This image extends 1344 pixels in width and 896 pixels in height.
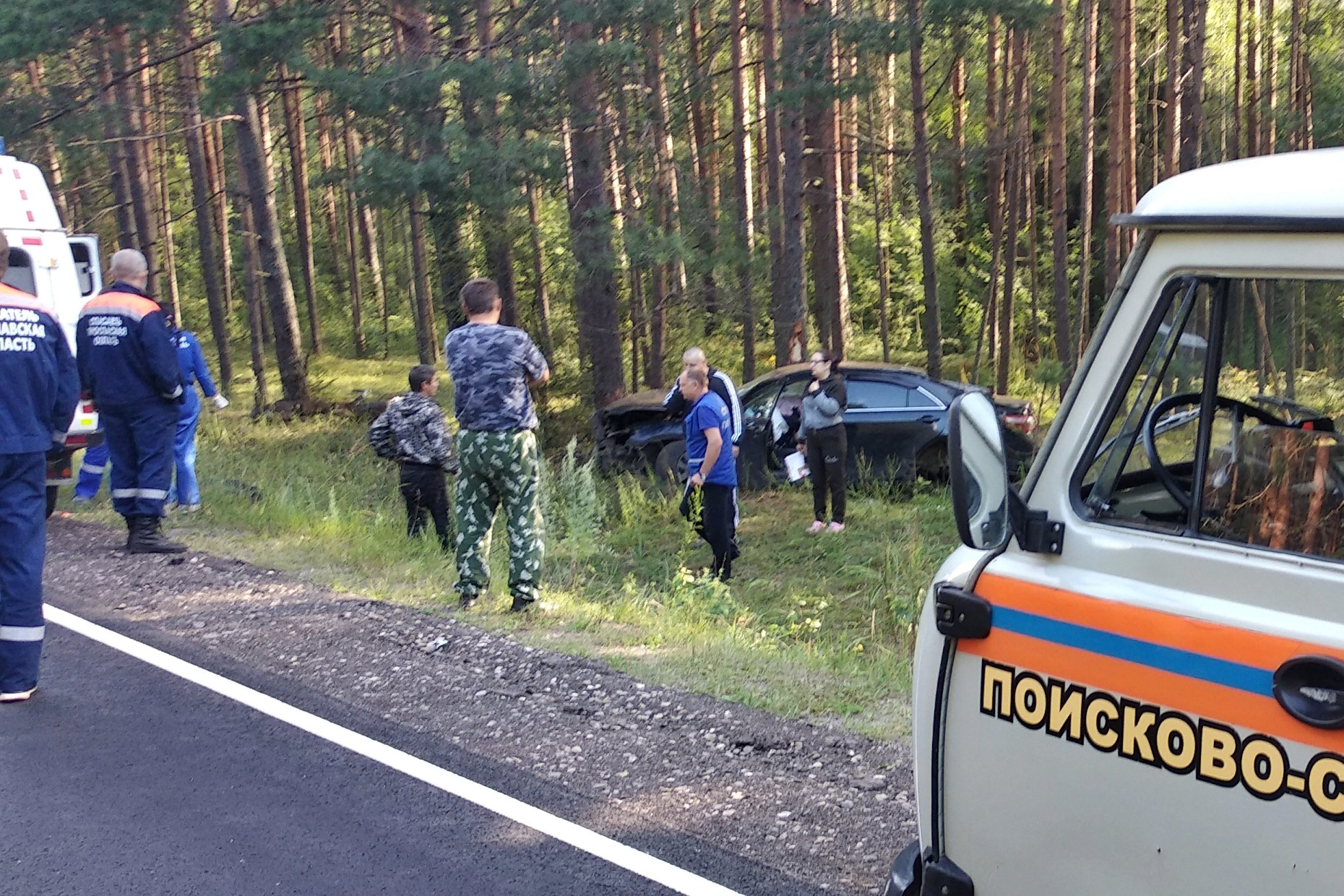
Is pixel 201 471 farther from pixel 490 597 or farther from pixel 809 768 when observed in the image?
pixel 809 768

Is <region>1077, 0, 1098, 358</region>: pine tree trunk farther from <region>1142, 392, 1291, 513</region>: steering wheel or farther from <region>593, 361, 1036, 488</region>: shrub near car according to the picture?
<region>1142, 392, 1291, 513</region>: steering wheel

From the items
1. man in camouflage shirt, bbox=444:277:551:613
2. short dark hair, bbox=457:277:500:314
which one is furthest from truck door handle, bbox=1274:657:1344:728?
short dark hair, bbox=457:277:500:314

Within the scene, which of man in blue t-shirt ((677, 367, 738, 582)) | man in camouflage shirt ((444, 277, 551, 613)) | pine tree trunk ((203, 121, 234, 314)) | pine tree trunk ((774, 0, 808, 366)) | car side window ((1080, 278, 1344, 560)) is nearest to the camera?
car side window ((1080, 278, 1344, 560))

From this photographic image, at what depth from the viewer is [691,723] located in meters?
5.39

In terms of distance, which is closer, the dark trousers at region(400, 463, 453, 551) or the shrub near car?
the dark trousers at region(400, 463, 453, 551)

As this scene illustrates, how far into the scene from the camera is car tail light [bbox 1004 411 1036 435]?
14.2m

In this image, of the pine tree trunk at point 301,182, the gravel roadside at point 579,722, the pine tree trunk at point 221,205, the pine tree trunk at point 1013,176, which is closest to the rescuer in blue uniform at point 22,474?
the gravel roadside at point 579,722

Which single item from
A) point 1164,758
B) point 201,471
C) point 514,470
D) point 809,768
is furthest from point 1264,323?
point 201,471

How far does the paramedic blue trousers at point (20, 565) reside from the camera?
18.5 ft

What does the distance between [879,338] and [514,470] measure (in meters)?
27.8

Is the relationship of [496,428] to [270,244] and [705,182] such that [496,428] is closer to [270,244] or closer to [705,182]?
[705,182]

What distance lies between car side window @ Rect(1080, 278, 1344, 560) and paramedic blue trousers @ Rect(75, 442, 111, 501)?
10582 millimetres

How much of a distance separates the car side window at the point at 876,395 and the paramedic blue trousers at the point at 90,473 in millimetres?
7791

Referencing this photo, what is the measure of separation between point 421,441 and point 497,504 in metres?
2.58
